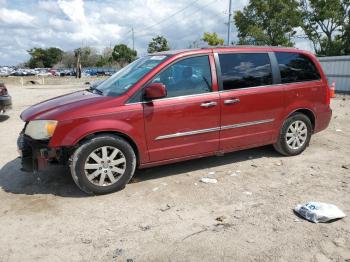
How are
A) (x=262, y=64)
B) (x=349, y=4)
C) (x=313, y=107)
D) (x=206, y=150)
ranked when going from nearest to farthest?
(x=206, y=150) < (x=262, y=64) < (x=313, y=107) < (x=349, y=4)

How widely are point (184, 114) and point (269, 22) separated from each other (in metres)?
33.0

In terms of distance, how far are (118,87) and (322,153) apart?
12.3 ft

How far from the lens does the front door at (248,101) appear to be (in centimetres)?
561

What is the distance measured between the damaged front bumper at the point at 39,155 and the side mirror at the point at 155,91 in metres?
1.30

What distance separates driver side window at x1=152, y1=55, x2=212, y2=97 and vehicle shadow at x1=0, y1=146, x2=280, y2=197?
1.29 metres

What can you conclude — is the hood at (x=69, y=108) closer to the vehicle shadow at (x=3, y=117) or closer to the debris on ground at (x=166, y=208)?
the debris on ground at (x=166, y=208)

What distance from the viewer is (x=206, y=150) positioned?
5578mm

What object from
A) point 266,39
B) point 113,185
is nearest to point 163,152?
point 113,185

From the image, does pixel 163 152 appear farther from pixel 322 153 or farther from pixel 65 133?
pixel 322 153

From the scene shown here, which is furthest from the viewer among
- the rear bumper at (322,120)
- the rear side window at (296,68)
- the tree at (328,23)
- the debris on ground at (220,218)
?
the tree at (328,23)

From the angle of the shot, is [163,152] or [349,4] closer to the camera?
[163,152]

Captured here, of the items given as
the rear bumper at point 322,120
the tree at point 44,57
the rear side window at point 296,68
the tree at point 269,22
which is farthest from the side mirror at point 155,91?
the tree at point 44,57

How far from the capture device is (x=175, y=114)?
5.16 m

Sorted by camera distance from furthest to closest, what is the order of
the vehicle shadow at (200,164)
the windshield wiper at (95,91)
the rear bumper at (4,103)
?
the rear bumper at (4,103) → the vehicle shadow at (200,164) → the windshield wiper at (95,91)
